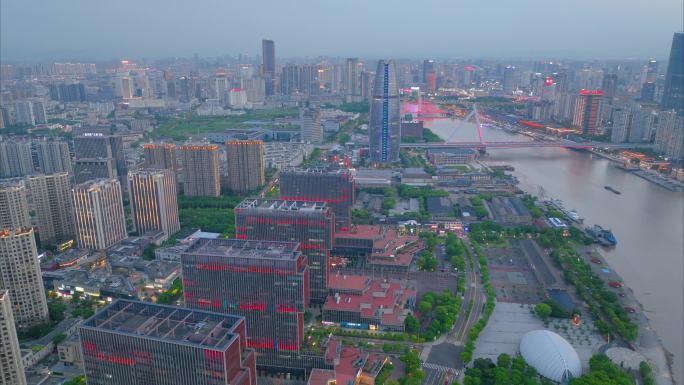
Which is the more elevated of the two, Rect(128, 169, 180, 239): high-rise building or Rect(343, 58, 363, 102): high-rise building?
Rect(343, 58, 363, 102): high-rise building

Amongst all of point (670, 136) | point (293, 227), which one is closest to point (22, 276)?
point (293, 227)

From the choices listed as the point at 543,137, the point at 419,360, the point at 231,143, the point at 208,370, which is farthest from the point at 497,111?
the point at 208,370

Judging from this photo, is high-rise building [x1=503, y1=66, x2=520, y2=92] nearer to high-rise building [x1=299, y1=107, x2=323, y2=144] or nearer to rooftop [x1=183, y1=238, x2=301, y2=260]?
high-rise building [x1=299, y1=107, x2=323, y2=144]

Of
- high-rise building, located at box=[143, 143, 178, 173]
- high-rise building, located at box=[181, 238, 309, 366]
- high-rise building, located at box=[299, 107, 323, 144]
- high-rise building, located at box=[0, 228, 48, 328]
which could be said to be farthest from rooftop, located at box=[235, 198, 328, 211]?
high-rise building, located at box=[299, 107, 323, 144]

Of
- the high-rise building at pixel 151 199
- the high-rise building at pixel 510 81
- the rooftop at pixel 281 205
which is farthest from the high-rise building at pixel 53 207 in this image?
the high-rise building at pixel 510 81

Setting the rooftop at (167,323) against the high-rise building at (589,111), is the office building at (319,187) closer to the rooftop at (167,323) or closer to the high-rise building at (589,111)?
the rooftop at (167,323)

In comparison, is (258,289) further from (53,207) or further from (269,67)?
(269,67)
